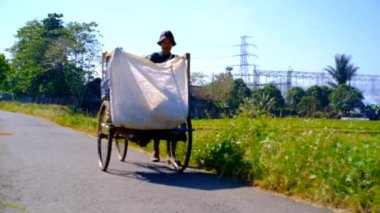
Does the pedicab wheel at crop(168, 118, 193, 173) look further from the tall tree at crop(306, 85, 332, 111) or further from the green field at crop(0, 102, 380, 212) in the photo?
the tall tree at crop(306, 85, 332, 111)

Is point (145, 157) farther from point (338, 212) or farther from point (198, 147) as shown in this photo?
point (338, 212)

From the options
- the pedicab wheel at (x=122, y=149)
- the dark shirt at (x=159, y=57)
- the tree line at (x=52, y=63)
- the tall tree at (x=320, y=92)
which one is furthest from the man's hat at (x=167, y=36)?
the tall tree at (x=320, y=92)

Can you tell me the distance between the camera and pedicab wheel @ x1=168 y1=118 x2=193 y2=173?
23.5 ft

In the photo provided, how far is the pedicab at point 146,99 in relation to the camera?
660cm

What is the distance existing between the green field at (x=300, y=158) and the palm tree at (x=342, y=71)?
3109 inches

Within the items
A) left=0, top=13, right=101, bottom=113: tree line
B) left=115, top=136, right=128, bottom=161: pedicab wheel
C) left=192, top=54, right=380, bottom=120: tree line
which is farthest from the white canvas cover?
left=0, top=13, right=101, bottom=113: tree line

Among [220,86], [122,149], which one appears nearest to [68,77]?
[220,86]

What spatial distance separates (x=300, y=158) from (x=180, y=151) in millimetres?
3120

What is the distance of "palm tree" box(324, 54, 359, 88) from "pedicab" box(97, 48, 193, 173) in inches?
3132

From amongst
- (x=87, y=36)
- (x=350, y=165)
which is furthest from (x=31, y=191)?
(x=87, y=36)

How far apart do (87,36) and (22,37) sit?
2488 cm

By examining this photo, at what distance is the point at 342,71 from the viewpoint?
3268 inches

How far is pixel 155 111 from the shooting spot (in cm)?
653

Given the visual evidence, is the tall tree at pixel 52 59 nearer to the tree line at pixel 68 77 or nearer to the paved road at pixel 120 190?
the tree line at pixel 68 77
